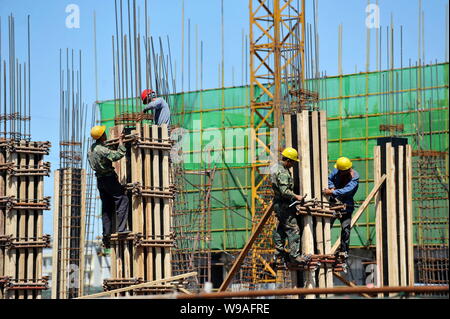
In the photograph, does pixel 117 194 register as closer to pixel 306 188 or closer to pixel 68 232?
pixel 306 188

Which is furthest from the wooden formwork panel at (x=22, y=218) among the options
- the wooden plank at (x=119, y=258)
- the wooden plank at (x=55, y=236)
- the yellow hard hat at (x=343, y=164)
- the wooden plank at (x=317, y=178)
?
the wooden plank at (x=55, y=236)

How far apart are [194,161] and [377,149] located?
2208 cm

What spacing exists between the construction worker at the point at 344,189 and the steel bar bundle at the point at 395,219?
3.31ft

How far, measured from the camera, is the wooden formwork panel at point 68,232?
28000mm

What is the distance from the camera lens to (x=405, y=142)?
590 inches

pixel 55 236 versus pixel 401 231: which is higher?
pixel 401 231

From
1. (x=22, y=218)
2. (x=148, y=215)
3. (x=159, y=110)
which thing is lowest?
(x=22, y=218)

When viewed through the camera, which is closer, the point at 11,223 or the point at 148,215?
the point at 148,215

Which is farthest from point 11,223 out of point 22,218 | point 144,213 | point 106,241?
point 144,213

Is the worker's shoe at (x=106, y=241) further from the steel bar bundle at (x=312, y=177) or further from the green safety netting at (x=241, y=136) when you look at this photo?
the green safety netting at (x=241, y=136)

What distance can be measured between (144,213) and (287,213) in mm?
2665

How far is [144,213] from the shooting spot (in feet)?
47.2
